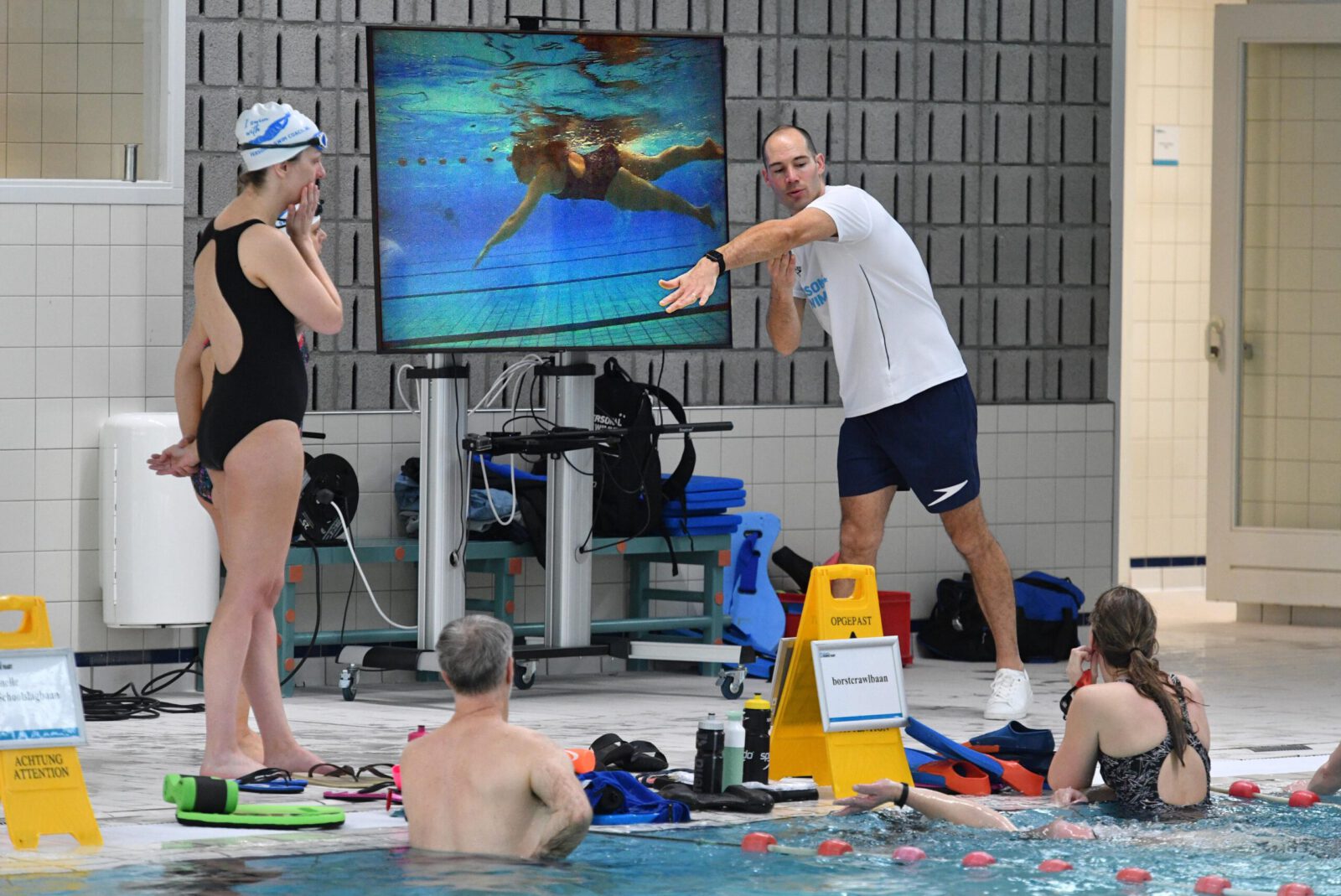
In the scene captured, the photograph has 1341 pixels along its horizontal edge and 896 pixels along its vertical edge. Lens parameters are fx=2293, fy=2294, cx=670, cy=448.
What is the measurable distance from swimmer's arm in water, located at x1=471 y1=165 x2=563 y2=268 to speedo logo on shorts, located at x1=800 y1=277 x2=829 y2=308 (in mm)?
861

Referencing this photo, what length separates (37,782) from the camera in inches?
186

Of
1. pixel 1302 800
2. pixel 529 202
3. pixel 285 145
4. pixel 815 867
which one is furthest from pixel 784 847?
pixel 529 202

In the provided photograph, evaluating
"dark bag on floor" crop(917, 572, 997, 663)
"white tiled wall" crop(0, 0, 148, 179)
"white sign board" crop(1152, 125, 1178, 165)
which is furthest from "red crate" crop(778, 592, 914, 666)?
"white sign board" crop(1152, 125, 1178, 165)

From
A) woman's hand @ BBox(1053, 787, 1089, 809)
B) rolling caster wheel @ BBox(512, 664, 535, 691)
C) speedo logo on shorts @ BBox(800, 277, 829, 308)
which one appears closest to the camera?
woman's hand @ BBox(1053, 787, 1089, 809)

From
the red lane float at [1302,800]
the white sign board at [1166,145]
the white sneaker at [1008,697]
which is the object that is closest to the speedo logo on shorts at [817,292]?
the white sneaker at [1008,697]

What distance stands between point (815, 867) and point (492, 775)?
2.27 feet

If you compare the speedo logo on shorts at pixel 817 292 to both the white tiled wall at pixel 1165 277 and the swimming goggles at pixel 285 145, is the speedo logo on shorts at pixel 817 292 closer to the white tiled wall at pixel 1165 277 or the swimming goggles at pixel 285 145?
the swimming goggles at pixel 285 145

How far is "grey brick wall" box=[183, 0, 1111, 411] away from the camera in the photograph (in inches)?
309

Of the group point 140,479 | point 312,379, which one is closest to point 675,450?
point 312,379

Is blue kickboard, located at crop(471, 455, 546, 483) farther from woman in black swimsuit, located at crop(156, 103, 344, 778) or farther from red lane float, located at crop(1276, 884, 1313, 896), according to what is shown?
red lane float, located at crop(1276, 884, 1313, 896)

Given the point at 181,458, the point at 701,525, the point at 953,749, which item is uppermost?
the point at 181,458

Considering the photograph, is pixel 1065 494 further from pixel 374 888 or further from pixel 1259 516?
pixel 374 888

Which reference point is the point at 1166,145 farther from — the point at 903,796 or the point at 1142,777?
the point at 903,796

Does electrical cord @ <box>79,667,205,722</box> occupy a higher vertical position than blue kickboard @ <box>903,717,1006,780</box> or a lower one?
lower
